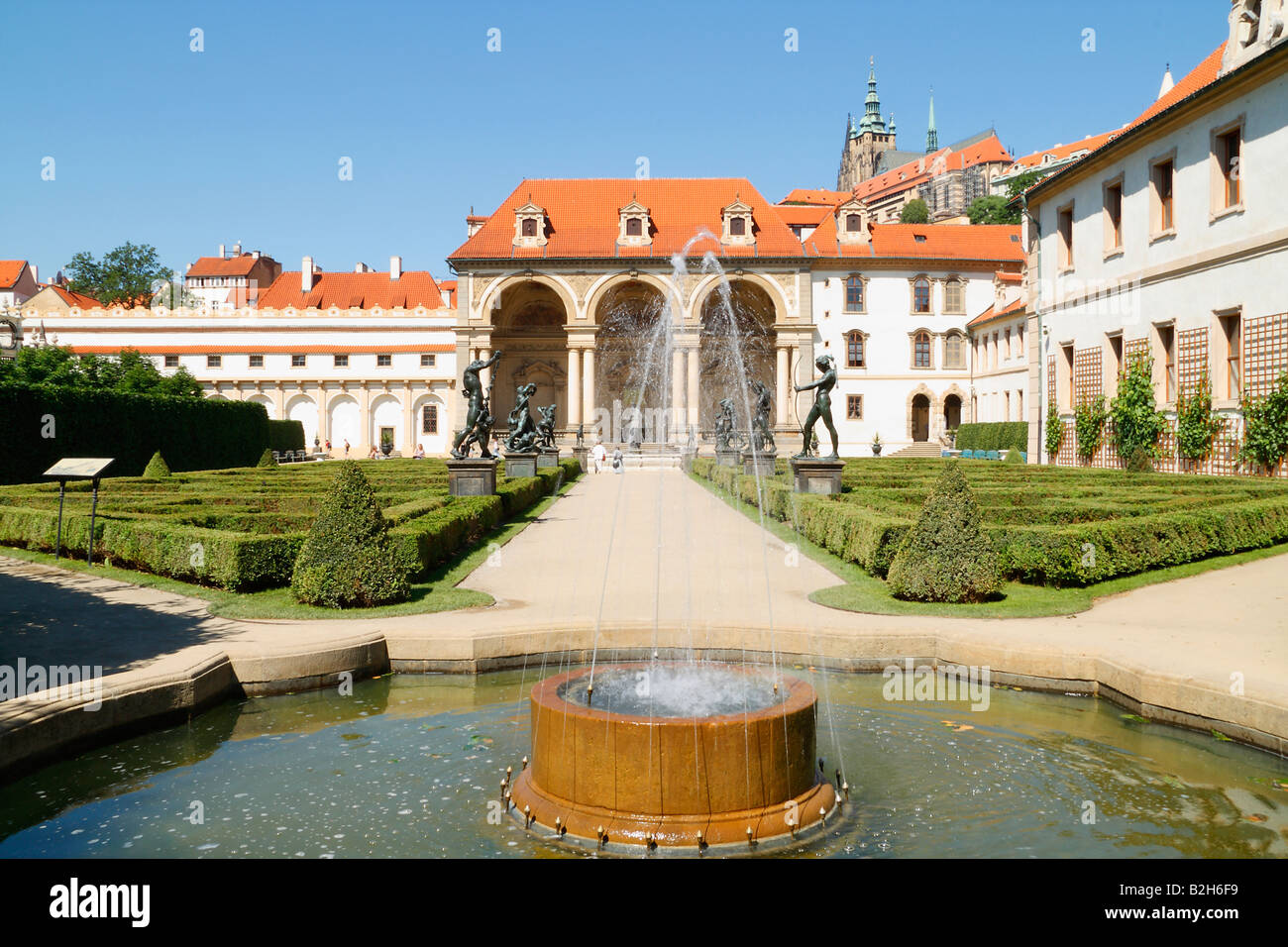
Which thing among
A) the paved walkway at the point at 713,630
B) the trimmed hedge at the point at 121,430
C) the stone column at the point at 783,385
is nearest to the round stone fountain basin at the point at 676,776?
the paved walkway at the point at 713,630

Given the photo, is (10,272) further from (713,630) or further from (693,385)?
(713,630)

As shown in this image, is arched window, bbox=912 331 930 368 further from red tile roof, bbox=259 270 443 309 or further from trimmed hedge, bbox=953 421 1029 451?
red tile roof, bbox=259 270 443 309

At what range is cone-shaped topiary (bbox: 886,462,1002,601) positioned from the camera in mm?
9570

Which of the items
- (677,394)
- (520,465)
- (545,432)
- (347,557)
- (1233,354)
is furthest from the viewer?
(677,394)

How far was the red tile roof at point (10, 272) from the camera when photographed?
77125 millimetres

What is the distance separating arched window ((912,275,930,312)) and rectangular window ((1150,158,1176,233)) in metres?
29.3

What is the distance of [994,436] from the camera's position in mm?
40562

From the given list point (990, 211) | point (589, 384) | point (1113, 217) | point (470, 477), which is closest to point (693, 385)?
point (589, 384)

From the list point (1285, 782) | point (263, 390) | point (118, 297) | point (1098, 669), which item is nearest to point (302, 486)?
point (1098, 669)

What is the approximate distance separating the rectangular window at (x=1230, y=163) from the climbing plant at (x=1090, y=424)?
20.0ft

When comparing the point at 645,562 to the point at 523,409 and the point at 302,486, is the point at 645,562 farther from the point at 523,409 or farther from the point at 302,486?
the point at 523,409

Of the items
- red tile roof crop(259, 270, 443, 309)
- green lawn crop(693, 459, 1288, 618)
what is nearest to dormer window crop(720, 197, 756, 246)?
red tile roof crop(259, 270, 443, 309)

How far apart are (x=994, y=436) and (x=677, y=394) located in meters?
18.7

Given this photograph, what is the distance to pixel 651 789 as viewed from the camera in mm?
4516
